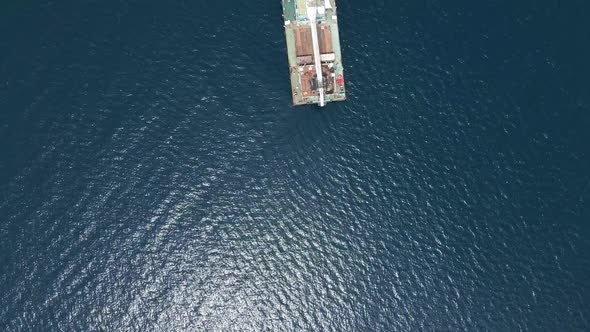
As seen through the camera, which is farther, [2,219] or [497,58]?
[497,58]

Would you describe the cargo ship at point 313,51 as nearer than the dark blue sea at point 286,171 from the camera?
No

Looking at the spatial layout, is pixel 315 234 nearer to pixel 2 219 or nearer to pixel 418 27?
pixel 418 27

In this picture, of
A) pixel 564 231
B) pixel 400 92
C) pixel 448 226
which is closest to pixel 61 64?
pixel 400 92

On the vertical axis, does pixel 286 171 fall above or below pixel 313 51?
below

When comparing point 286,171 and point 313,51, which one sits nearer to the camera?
point 286,171
